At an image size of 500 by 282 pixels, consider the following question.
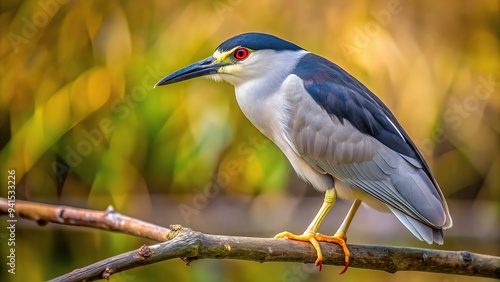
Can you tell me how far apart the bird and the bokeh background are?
2114 millimetres

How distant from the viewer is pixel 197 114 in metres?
4.04

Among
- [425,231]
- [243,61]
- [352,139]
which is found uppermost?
[243,61]

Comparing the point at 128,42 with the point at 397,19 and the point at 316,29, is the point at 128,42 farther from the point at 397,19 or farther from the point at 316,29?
the point at 397,19

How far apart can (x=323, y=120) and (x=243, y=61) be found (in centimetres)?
26

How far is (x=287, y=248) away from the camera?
1586 millimetres

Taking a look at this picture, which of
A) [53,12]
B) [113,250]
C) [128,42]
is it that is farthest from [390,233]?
[53,12]

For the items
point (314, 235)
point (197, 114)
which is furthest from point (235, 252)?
point (197, 114)

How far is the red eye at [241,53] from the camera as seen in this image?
188cm

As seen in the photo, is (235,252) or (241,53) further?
(241,53)

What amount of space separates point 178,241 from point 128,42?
9.90 ft

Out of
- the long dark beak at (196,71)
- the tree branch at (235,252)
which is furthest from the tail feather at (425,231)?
the long dark beak at (196,71)

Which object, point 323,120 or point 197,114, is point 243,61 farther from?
point 197,114

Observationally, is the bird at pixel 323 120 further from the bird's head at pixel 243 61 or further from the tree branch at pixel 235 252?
the tree branch at pixel 235 252

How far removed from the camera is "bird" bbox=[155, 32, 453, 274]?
6.09 ft
